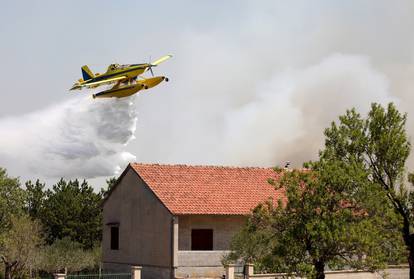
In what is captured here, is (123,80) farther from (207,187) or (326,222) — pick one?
(326,222)

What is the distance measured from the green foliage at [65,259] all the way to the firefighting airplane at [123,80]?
15.3 meters

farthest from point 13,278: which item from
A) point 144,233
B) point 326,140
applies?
point 326,140

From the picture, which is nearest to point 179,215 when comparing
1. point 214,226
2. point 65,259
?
point 214,226

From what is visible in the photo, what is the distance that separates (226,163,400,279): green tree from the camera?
3022 cm

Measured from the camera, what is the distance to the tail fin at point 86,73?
52.1 metres

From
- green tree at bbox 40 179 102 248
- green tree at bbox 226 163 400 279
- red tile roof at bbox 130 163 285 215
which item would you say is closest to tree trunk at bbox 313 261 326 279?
green tree at bbox 226 163 400 279

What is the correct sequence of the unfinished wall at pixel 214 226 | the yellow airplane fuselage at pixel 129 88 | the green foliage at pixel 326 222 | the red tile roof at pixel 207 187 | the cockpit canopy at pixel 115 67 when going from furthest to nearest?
1. the cockpit canopy at pixel 115 67
2. the yellow airplane fuselage at pixel 129 88
3. the red tile roof at pixel 207 187
4. the unfinished wall at pixel 214 226
5. the green foliage at pixel 326 222

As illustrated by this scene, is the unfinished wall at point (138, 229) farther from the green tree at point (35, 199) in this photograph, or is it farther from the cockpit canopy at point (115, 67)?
the green tree at point (35, 199)

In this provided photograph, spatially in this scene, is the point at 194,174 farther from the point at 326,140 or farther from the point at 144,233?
the point at 326,140

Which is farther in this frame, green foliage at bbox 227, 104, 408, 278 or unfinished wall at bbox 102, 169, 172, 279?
unfinished wall at bbox 102, 169, 172, 279

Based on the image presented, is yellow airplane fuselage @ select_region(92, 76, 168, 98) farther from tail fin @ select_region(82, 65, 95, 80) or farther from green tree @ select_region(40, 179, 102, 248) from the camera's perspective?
green tree @ select_region(40, 179, 102, 248)

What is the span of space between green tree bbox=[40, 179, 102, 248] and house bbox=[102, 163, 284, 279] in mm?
23330

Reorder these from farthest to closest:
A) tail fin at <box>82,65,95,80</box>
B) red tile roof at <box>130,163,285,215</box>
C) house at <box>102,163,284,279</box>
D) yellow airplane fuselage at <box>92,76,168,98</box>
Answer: tail fin at <box>82,65,95,80</box>, yellow airplane fuselage at <box>92,76,168,98</box>, red tile roof at <box>130,163,285,215</box>, house at <box>102,163,284,279</box>

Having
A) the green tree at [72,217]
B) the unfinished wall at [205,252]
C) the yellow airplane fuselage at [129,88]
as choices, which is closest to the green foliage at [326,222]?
the unfinished wall at [205,252]
